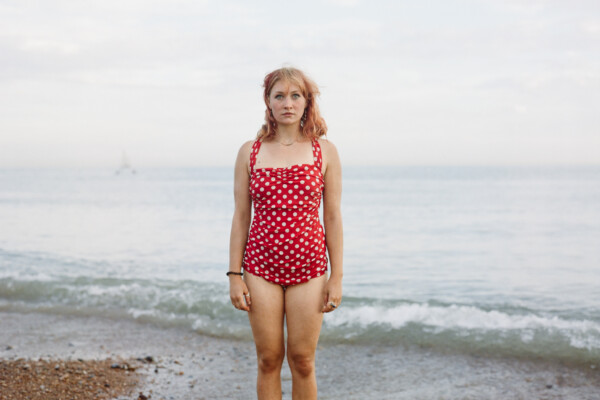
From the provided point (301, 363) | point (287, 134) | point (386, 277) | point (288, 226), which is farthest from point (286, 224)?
point (386, 277)

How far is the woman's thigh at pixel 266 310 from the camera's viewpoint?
3184 mm

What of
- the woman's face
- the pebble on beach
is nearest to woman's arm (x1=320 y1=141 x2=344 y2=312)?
the woman's face

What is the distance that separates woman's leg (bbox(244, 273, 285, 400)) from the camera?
10.5ft

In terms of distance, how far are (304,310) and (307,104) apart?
1.18 meters

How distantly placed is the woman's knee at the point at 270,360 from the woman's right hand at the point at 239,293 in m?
0.34

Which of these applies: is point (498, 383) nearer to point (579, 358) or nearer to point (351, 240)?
point (579, 358)

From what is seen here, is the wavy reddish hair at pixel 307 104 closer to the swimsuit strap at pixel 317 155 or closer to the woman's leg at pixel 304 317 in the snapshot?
the swimsuit strap at pixel 317 155

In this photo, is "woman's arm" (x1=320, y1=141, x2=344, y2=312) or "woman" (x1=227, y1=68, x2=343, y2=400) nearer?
"woman" (x1=227, y1=68, x2=343, y2=400)

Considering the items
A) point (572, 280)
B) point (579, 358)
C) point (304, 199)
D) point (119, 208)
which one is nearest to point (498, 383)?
point (579, 358)

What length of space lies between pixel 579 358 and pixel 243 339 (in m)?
3.85

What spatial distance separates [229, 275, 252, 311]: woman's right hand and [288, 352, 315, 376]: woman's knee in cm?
42

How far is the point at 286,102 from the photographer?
123 inches

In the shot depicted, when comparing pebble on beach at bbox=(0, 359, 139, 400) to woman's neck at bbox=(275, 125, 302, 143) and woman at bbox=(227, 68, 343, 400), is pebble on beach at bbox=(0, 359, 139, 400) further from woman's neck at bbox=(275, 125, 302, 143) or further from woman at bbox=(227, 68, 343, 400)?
woman's neck at bbox=(275, 125, 302, 143)

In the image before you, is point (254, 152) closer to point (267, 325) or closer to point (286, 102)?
point (286, 102)
